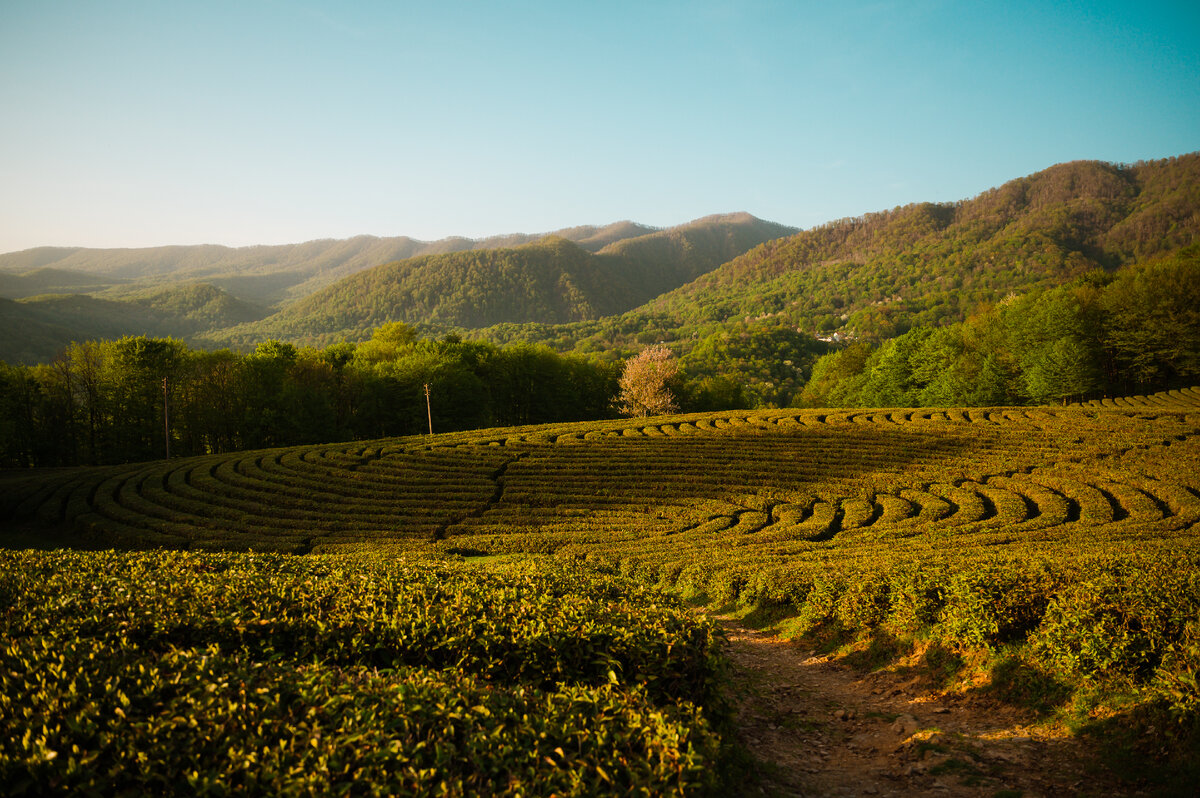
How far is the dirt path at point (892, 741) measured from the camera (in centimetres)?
632

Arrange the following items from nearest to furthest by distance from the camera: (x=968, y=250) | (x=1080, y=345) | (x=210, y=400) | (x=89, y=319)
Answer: (x=210, y=400)
(x=1080, y=345)
(x=968, y=250)
(x=89, y=319)

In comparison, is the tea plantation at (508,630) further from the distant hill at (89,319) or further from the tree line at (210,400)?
the distant hill at (89,319)

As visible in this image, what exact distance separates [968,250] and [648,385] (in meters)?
119

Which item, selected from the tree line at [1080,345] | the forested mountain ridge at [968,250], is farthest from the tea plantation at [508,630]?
the forested mountain ridge at [968,250]

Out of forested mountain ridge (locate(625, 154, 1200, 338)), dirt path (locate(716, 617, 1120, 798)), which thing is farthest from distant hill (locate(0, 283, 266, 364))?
forested mountain ridge (locate(625, 154, 1200, 338))

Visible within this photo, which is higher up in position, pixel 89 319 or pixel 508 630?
pixel 89 319

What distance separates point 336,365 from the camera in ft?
215

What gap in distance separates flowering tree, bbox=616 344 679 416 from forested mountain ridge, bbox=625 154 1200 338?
7313cm

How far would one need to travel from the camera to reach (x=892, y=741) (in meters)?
7.38

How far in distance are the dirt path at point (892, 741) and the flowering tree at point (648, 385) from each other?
184ft

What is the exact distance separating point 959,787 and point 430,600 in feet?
20.7

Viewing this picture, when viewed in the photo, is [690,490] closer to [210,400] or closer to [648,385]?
[648,385]

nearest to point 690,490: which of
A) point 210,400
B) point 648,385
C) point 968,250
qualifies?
point 648,385

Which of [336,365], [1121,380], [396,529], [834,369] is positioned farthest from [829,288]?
[396,529]
